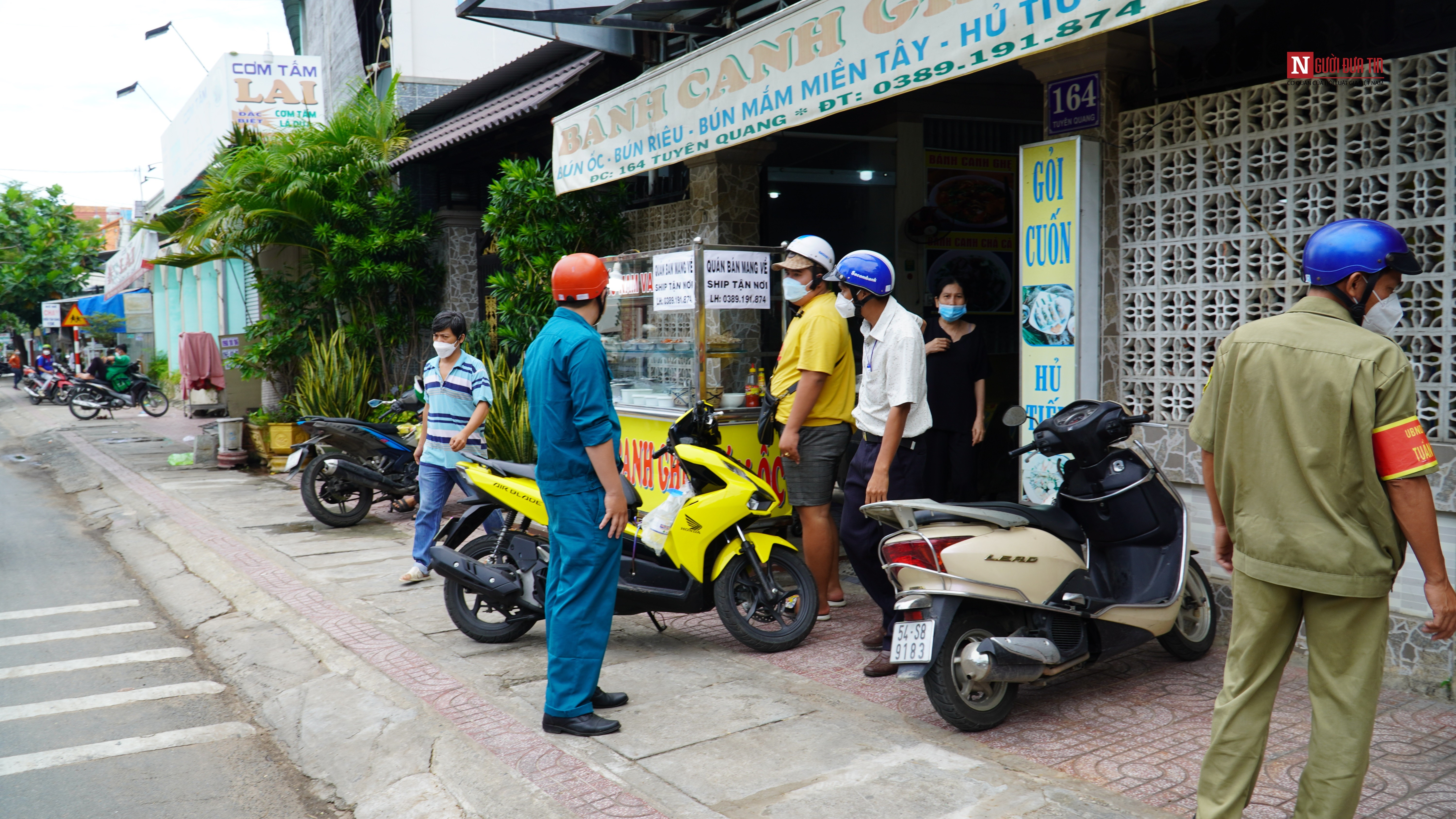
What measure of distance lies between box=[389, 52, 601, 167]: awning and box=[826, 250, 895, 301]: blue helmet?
457cm

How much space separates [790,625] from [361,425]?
5.17m

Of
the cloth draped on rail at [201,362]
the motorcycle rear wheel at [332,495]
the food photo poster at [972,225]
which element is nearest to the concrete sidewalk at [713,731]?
the motorcycle rear wheel at [332,495]

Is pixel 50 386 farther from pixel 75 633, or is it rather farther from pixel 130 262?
pixel 75 633

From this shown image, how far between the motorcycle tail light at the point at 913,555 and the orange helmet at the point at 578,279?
157 centimetres

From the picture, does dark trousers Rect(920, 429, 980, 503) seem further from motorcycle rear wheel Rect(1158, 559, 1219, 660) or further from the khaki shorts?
motorcycle rear wheel Rect(1158, 559, 1219, 660)

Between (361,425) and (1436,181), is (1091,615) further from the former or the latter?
(361,425)

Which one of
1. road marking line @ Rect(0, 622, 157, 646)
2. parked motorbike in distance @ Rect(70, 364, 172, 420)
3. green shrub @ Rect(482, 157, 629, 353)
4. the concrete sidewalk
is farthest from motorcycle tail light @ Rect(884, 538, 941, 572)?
parked motorbike in distance @ Rect(70, 364, 172, 420)

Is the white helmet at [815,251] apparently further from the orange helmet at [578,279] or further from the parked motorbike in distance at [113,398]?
the parked motorbike in distance at [113,398]

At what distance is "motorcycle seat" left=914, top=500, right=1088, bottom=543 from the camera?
4176mm

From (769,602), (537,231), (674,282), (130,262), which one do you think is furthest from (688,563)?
(130,262)

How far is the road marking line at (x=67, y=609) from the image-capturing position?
6648mm

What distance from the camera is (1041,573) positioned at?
412 cm

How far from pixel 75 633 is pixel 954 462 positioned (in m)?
5.25

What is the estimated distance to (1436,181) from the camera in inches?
165
